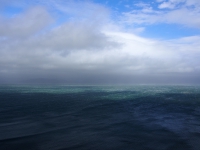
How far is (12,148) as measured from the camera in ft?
61.7

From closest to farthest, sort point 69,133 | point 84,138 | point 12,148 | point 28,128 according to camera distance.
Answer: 1. point 12,148
2. point 84,138
3. point 69,133
4. point 28,128

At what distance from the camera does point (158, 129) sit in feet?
87.2

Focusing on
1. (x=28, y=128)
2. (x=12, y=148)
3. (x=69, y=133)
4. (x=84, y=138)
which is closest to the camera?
(x=12, y=148)

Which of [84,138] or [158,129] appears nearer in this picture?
[84,138]

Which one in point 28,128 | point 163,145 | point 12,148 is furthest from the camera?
point 28,128

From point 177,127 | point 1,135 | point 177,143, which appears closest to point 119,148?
point 177,143

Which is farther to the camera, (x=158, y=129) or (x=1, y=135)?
(x=158, y=129)

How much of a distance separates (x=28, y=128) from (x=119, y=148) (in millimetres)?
15040

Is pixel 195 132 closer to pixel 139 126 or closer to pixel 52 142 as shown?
pixel 139 126

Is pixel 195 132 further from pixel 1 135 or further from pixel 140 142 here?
pixel 1 135

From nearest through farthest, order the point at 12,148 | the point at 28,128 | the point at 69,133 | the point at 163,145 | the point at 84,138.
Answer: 1. the point at 12,148
2. the point at 163,145
3. the point at 84,138
4. the point at 69,133
5. the point at 28,128

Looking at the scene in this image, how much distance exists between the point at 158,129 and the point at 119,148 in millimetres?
10201

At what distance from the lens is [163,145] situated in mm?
20000

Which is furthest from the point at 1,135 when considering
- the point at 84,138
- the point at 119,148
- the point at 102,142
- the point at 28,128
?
the point at 119,148
